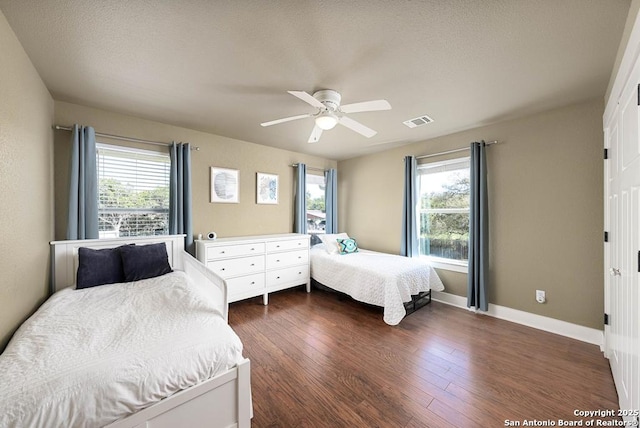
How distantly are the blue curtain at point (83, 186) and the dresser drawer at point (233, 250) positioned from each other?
1164 mm

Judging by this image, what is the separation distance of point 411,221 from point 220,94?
306 cm

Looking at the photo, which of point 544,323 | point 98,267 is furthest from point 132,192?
point 544,323

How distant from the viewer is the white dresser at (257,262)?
3131mm

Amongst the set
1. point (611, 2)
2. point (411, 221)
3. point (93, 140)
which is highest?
point (611, 2)

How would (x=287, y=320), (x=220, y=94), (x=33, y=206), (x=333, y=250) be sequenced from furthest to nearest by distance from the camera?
(x=333, y=250) < (x=287, y=320) < (x=220, y=94) < (x=33, y=206)

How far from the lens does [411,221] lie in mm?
3809

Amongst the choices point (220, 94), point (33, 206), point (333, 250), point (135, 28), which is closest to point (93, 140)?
point (33, 206)

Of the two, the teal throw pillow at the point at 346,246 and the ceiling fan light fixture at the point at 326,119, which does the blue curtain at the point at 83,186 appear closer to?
the ceiling fan light fixture at the point at 326,119

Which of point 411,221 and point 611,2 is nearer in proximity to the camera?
point 611,2

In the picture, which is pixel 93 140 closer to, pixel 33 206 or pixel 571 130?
pixel 33 206

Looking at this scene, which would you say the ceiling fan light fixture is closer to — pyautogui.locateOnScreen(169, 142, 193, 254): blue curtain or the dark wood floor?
pyautogui.locateOnScreen(169, 142, 193, 254): blue curtain

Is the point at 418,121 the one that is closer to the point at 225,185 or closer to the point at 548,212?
the point at 548,212

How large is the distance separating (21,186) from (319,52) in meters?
2.28

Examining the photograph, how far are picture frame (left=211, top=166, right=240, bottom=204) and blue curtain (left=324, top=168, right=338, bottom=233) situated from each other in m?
1.76
